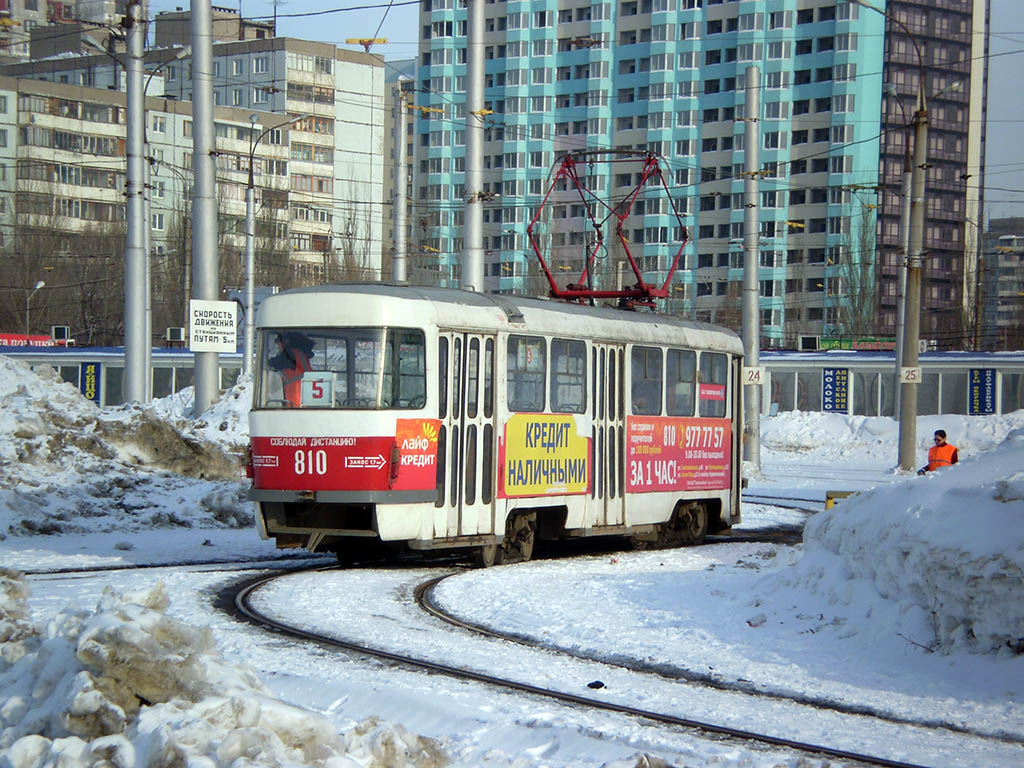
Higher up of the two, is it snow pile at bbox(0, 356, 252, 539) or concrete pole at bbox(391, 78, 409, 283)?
concrete pole at bbox(391, 78, 409, 283)

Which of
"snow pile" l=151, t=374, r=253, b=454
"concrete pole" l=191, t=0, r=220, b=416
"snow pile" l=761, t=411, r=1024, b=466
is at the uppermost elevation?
"concrete pole" l=191, t=0, r=220, b=416

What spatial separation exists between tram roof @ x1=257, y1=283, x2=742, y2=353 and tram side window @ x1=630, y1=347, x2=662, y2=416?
14.1 inches

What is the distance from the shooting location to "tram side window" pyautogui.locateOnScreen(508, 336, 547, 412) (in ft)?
48.3

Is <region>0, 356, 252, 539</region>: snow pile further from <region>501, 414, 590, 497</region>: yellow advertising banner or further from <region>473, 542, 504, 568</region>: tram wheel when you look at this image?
<region>501, 414, 590, 497</region>: yellow advertising banner

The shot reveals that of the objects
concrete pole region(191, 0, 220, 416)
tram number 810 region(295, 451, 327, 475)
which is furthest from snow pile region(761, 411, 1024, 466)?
tram number 810 region(295, 451, 327, 475)

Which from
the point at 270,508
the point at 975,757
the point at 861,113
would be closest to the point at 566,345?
the point at 270,508

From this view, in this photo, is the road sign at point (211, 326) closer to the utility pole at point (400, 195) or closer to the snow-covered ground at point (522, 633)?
the snow-covered ground at point (522, 633)

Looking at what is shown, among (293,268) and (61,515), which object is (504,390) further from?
(293,268)

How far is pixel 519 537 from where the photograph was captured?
50.4 ft

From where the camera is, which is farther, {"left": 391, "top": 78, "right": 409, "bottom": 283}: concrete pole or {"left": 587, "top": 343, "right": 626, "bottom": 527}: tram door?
{"left": 391, "top": 78, "right": 409, "bottom": 283}: concrete pole

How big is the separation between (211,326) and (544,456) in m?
8.28

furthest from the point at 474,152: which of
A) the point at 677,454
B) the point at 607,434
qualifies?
the point at 607,434

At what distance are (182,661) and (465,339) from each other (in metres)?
7.84

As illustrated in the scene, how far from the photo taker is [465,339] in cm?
1405
